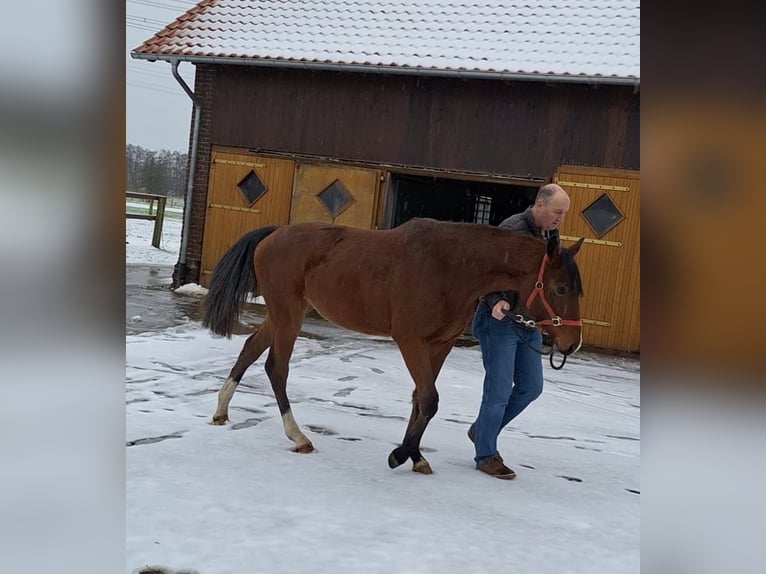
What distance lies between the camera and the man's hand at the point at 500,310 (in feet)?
10.0

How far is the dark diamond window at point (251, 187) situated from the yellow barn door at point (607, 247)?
383 cm

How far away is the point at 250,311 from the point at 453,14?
4684 millimetres

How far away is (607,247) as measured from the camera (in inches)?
311

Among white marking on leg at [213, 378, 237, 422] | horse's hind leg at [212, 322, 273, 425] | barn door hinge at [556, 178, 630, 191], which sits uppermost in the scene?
barn door hinge at [556, 178, 630, 191]

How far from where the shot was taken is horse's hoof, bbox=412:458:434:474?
3.15 metres

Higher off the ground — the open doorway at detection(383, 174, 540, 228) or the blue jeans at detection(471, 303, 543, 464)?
the open doorway at detection(383, 174, 540, 228)

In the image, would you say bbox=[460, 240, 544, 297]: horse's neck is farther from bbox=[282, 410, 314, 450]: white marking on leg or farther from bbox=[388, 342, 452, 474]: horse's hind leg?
bbox=[282, 410, 314, 450]: white marking on leg

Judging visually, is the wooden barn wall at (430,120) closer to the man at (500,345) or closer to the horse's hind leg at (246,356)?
the man at (500,345)

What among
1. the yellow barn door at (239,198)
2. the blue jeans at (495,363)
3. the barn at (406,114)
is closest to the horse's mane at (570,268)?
the blue jeans at (495,363)

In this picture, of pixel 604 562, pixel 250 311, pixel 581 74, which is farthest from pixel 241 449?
pixel 581 74

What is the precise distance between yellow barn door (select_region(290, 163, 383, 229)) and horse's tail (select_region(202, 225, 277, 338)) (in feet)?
16.6

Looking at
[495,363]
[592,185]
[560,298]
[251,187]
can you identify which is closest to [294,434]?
[495,363]

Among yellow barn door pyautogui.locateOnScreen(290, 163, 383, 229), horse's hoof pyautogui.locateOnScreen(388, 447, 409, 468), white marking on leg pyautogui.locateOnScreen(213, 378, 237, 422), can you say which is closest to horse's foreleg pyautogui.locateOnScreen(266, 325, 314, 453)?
white marking on leg pyautogui.locateOnScreen(213, 378, 237, 422)

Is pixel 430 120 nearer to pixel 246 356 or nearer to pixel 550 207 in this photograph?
pixel 246 356
